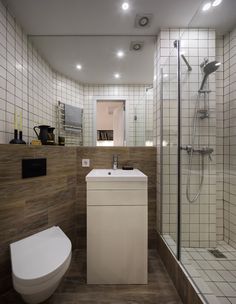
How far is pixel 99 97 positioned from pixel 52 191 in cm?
135

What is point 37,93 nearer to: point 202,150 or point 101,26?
point 101,26

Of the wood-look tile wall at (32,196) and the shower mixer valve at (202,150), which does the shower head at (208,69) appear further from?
the wood-look tile wall at (32,196)

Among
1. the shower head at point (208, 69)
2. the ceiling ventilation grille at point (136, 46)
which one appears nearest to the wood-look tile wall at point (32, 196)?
the ceiling ventilation grille at point (136, 46)

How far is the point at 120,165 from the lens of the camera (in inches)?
75.9

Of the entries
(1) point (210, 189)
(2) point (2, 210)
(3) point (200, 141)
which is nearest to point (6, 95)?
(2) point (2, 210)

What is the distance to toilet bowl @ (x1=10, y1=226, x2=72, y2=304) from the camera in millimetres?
944

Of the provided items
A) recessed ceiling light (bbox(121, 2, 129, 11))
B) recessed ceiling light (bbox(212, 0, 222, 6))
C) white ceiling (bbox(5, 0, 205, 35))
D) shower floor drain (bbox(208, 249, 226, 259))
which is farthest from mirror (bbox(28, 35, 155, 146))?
shower floor drain (bbox(208, 249, 226, 259))

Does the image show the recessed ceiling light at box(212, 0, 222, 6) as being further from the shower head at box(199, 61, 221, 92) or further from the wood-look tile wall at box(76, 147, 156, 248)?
the wood-look tile wall at box(76, 147, 156, 248)

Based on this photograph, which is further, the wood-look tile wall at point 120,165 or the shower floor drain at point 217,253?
the wood-look tile wall at point 120,165

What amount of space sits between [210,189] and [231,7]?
1.57 metres

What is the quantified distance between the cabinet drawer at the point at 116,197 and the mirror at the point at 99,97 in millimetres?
892


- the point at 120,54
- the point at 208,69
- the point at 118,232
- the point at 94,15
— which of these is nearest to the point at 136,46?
the point at 120,54

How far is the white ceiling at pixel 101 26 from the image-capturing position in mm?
1485

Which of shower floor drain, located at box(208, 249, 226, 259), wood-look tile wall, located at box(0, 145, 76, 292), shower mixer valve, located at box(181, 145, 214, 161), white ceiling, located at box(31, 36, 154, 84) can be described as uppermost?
white ceiling, located at box(31, 36, 154, 84)
